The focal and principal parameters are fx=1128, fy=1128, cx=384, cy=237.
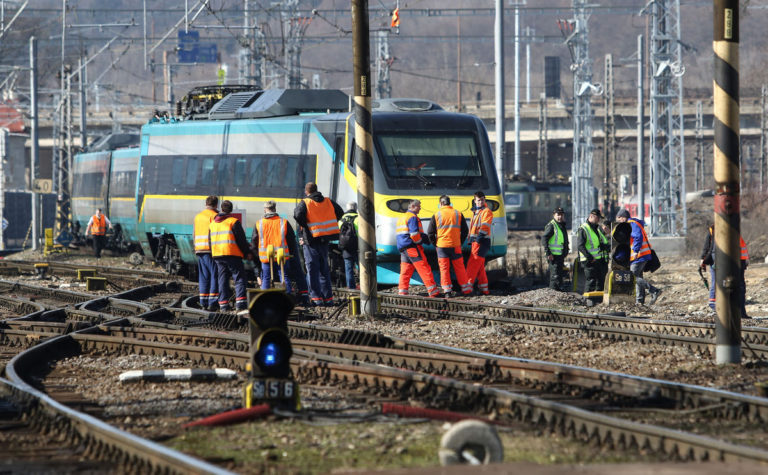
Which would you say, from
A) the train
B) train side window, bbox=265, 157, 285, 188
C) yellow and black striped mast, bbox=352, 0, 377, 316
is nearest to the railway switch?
yellow and black striped mast, bbox=352, 0, 377, 316

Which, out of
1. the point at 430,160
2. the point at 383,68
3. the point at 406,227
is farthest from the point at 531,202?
the point at 406,227

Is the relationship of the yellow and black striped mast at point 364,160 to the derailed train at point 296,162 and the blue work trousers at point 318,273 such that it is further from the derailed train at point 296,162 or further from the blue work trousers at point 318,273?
the derailed train at point 296,162

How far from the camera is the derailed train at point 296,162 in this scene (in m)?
18.3

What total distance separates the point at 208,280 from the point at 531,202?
4012cm

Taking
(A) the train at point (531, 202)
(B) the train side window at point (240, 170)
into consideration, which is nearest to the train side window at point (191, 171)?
(B) the train side window at point (240, 170)

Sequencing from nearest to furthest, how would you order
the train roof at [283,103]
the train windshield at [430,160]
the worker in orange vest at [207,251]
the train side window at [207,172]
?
the worker in orange vest at [207,251] → the train windshield at [430,160] → the train roof at [283,103] → the train side window at [207,172]

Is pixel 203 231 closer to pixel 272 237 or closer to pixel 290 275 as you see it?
pixel 272 237

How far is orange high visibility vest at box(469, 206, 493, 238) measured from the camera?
18.1 meters

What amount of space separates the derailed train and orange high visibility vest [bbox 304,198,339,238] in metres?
1.49

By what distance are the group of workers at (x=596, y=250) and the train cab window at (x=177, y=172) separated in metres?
7.86

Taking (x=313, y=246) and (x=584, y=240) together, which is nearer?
(x=313, y=246)

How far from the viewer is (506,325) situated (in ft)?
43.4

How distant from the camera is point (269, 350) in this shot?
724 centimetres

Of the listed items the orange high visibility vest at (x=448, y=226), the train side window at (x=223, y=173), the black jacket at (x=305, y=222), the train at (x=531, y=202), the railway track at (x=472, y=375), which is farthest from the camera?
the train at (x=531, y=202)
